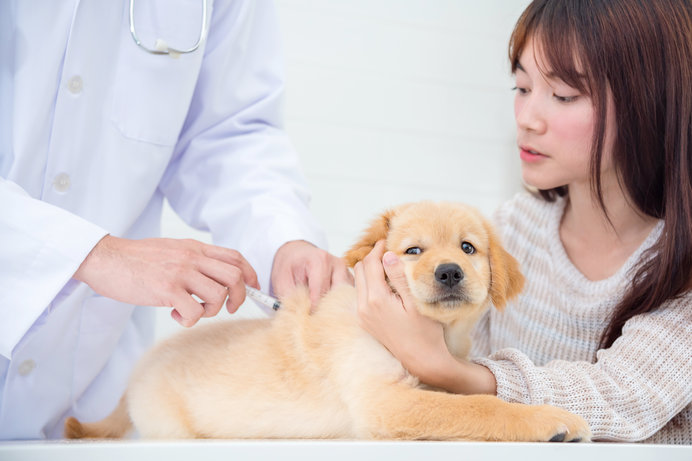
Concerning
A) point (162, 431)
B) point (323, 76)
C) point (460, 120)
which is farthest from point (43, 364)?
point (460, 120)

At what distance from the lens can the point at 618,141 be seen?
51.4 inches

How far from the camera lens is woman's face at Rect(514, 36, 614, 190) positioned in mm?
1273

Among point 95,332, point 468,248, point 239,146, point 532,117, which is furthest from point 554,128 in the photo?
point 95,332

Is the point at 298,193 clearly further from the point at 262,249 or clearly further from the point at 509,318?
the point at 509,318

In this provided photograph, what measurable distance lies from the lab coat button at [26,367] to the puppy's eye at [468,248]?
2.62 ft

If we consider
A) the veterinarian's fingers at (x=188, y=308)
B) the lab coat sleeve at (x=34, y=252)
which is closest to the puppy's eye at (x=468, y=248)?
the veterinarian's fingers at (x=188, y=308)

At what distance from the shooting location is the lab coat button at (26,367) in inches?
45.2

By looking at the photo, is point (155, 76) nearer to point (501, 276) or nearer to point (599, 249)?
point (501, 276)

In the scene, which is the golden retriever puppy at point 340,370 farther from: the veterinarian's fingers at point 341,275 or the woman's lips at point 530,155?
the woman's lips at point 530,155

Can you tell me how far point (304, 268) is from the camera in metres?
1.24

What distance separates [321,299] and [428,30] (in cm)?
181

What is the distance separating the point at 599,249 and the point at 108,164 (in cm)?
106

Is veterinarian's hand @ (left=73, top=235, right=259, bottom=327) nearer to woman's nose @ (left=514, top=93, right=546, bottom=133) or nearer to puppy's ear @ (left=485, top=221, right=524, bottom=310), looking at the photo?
puppy's ear @ (left=485, top=221, right=524, bottom=310)

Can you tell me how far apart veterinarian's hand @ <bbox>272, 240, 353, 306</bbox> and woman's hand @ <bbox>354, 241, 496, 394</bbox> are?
0.15 m
